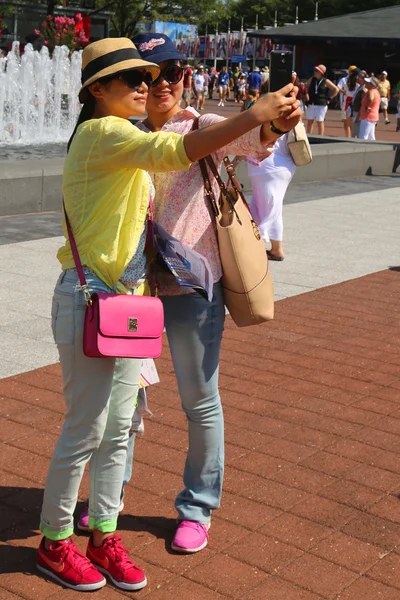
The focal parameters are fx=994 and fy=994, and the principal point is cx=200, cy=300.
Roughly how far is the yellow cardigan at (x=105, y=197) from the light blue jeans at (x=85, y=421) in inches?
3.7

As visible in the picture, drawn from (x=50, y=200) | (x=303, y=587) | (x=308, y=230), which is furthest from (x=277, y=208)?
(x=303, y=587)

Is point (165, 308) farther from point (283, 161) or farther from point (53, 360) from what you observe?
point (283, 161)

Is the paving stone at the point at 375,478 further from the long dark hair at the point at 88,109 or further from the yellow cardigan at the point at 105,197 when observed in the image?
the long dark hair at the point at 88,109

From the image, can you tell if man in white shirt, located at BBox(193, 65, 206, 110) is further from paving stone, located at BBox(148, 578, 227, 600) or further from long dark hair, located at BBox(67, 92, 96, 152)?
paving stone, located at BBox(148, 578, 227, 600)

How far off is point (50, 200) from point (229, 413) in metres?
6.97

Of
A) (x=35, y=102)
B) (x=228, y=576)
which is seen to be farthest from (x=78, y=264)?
(x=35, y=102)

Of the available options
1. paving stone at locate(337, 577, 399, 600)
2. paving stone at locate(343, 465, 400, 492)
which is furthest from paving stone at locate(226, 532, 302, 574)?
paving stone at locate(343, 465, 400, 492)

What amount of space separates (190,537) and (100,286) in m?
1.14

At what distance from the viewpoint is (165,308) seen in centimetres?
379

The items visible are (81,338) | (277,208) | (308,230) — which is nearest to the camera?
(81,338)

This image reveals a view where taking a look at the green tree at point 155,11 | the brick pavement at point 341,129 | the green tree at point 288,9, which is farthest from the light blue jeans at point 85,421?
the green tree at point 288,9

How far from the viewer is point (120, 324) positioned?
3.40 m

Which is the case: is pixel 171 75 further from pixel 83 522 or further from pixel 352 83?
pixel 352 83

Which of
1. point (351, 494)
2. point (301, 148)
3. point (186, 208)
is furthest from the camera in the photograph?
point (301, 148)
